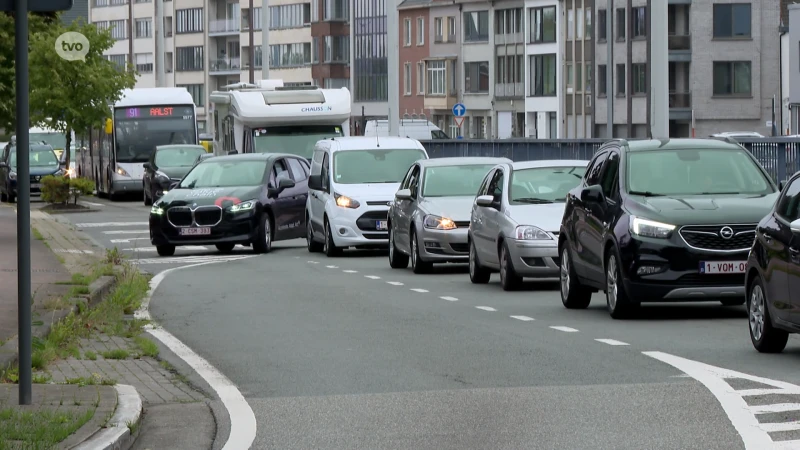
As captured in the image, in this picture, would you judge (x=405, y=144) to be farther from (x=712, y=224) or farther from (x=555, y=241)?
(x=712, y=224)

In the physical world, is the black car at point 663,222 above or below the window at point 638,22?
below

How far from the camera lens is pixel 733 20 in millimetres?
96188

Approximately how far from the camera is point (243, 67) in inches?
6073

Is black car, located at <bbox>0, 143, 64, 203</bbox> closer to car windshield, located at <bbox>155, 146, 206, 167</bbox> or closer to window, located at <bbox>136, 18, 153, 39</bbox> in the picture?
car windshield, located at <bbox>155, 146, 206, 167</bbox>

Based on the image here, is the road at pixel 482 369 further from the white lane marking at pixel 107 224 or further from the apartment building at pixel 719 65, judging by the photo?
the apartment building at pixel 719 65

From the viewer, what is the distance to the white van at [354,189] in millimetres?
28953

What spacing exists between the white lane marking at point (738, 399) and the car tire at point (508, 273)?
7409 mm

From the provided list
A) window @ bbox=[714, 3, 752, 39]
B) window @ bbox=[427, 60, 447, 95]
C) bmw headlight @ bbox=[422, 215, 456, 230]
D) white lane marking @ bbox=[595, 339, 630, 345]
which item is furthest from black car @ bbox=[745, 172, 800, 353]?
window @ bbox=[427, 60, 447, 95]

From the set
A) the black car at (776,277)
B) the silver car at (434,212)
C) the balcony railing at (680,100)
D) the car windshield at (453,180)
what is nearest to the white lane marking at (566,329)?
the black car at (776,277)

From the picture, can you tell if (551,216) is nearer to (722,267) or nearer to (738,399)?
(722,267)

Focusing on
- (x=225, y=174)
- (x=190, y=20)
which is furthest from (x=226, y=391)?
(x=190, y=20)

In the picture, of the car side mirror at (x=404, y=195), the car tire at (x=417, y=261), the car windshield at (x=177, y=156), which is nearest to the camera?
the car tire at (x=417, y=261)

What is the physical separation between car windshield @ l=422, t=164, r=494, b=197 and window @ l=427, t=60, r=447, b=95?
3782 inches

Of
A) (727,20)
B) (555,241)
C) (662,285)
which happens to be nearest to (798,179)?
(662,285)
